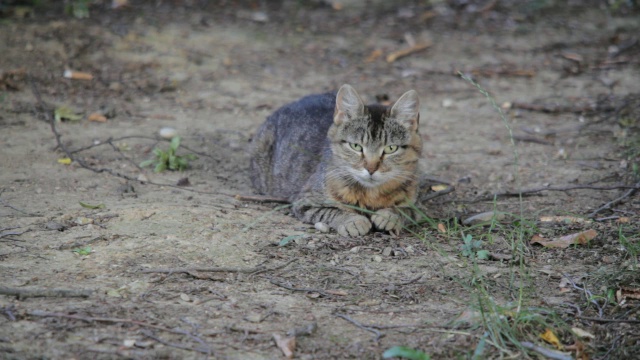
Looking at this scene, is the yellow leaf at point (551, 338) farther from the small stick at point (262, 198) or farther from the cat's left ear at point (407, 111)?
the small stick at point (262, 198)

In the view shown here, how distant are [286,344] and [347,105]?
2346mm

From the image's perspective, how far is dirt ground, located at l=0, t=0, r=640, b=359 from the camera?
391 cm

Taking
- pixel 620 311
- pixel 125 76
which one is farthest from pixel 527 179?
pixel 125 76

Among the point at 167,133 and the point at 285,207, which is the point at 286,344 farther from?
the point at 167,133

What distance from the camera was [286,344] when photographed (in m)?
3.74

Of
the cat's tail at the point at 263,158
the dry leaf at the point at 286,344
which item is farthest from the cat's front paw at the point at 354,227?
the dry leaf at the point at 286,344

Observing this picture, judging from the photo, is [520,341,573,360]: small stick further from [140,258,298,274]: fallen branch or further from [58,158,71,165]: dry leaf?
[58,158,71,165]: dry leaf

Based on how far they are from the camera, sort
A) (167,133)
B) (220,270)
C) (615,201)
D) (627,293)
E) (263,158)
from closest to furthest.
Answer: (627,293), (220,270), (615,201), (263,158), (167,133)

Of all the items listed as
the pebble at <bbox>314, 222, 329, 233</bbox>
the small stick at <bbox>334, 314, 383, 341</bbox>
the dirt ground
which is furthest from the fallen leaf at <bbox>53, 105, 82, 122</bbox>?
the small stick at <bbox>334, 314, 383, 341</bbox>

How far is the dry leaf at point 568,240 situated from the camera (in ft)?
16.6

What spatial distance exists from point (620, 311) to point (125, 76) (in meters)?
6.45

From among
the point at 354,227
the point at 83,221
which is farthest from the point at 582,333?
the point at 83,221

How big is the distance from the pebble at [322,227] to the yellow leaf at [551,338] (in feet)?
6.32

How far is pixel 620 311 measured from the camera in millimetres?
4207
